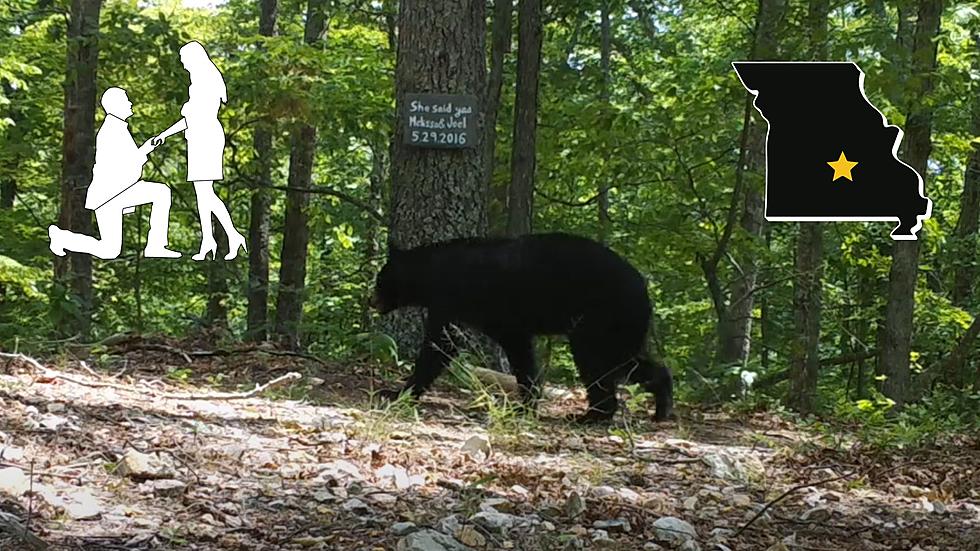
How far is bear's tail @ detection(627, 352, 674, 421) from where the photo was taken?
22.9 feet

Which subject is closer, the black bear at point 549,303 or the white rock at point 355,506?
the white rock at point 355,506

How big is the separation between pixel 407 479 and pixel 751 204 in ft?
28.2

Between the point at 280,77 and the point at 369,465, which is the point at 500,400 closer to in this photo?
the point at 369,465

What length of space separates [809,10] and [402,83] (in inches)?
148

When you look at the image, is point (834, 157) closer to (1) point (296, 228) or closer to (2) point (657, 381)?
(2) point (657, 381)

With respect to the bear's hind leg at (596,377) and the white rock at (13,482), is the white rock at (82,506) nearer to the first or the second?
the white rock at (13,482)

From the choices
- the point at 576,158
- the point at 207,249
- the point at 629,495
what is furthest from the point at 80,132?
the point at 629,495

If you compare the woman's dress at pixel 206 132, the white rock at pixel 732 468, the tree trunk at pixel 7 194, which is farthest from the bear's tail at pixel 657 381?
the tree trunk at pixel 7 194

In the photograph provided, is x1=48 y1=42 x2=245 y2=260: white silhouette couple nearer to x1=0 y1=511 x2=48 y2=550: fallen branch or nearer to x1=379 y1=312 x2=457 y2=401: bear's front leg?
x1=379 y1=312 x2=457 y2=401: bear's front leg

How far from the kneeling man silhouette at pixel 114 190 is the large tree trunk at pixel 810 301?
248 inches

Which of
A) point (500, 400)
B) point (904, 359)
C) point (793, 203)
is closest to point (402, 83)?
point (500, 400)

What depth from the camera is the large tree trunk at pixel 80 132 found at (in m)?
10.4

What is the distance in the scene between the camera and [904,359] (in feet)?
29.4

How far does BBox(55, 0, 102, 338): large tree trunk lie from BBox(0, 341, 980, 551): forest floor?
464 centimetres
